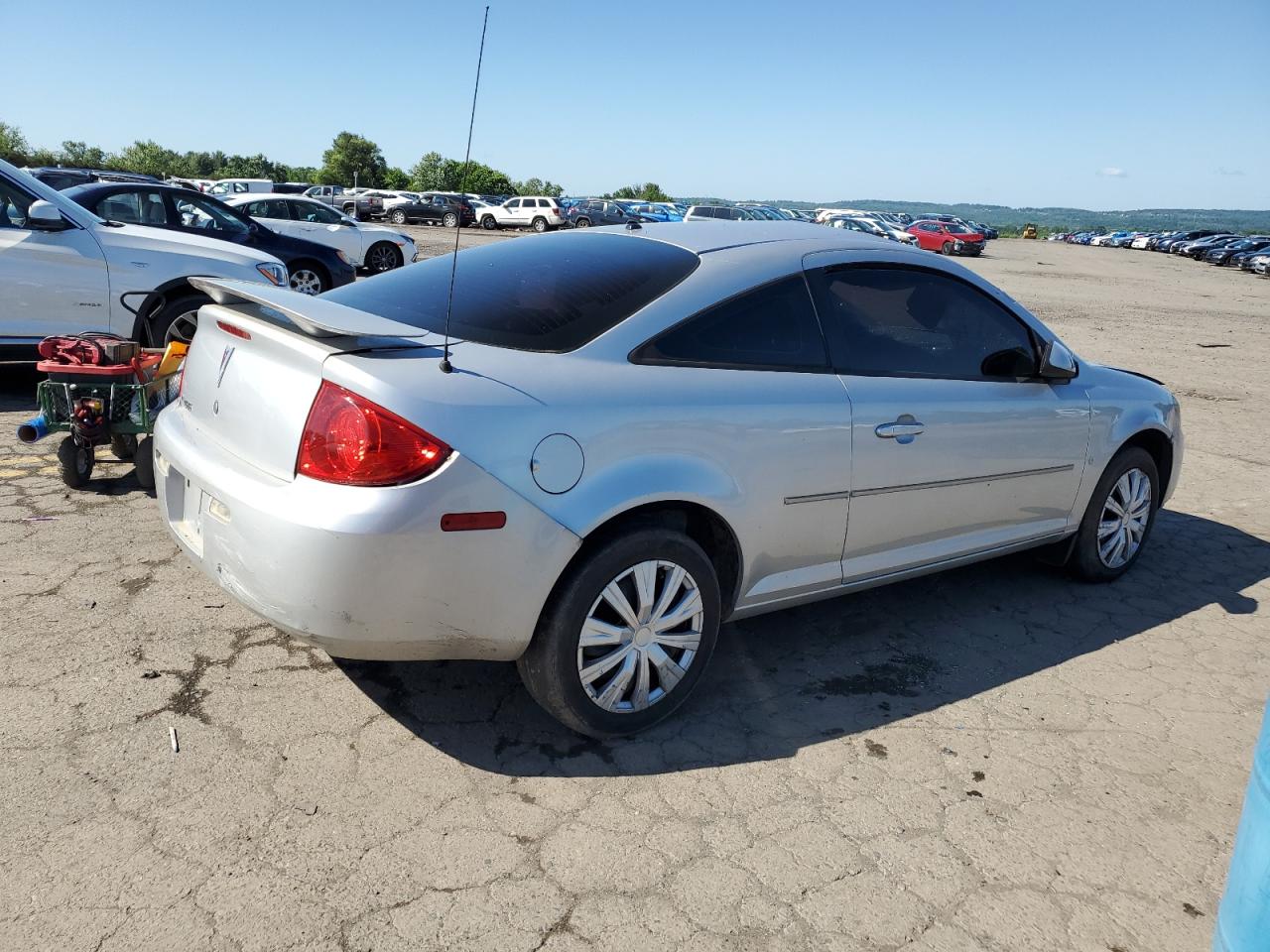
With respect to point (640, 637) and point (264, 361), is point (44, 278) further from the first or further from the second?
point (640, 637)

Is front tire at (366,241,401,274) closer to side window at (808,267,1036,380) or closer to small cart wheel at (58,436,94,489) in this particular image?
small cart wheel at (58,436,94,489)

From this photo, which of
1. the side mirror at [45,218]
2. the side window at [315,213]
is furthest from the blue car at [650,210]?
the side mirror at [45,218]

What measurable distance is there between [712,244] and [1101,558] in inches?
104

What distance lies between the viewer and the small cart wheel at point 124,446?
551 centimetres

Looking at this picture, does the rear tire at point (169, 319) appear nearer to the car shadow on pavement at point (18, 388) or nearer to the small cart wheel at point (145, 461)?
the car shadow on pavement at point (18, 388)

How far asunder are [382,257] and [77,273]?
1224 cm

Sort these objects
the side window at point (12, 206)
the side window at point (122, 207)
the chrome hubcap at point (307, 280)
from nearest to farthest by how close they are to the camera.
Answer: the side window at point (12, 206) < the side window at point (122, 207) < the chrome hubcap at point (307, 280)

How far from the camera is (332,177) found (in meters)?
83.3

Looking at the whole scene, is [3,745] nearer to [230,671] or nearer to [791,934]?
[230,671]

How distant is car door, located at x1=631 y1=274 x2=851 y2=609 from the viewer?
10.1 feet

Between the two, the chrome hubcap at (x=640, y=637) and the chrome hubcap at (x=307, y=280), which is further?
the chrome hubcap at (x=307, y=280)

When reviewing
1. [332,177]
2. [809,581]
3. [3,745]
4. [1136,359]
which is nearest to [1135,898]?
[809,581]

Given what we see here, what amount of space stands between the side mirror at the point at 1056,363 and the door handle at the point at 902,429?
2.86ft

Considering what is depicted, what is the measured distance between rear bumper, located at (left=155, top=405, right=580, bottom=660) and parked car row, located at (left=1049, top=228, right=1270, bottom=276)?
158 ft
